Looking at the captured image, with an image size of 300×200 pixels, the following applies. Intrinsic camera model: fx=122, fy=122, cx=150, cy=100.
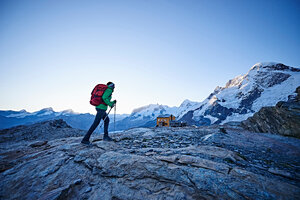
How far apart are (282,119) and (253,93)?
16381 centimetres

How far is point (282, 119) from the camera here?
1196 cm

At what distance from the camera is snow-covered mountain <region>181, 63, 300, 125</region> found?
12156 cm

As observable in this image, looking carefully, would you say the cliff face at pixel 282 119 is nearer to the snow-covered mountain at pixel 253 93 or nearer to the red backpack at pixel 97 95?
the red backpack at pixel 97 95

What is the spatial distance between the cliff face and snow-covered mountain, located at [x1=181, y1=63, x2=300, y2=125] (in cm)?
12196

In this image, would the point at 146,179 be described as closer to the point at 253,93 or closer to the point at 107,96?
the point at 107,96

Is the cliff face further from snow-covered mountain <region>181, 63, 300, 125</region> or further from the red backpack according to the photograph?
snow-covered mountain <region>181, 63, 300, 125</region>

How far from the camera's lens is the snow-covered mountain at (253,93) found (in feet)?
399

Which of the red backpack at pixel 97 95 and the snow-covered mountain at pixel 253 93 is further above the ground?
the snow-covered mountain at pixel 253 93

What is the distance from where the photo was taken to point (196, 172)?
3.01 metres

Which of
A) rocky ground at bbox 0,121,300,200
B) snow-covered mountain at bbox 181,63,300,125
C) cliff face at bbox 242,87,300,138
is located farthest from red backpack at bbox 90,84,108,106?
snow-covered mountain at bbox 181,63,300,125

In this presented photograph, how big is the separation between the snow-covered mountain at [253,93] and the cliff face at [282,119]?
122 m

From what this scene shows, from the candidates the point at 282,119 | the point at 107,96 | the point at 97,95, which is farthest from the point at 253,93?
the point at 97,95

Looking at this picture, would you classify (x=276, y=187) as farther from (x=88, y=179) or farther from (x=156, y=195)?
(x=88, y=179)

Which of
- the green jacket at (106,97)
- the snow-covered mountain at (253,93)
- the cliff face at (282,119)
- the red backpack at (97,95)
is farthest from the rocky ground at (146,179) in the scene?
the snow-covered mountain at (253,93)
